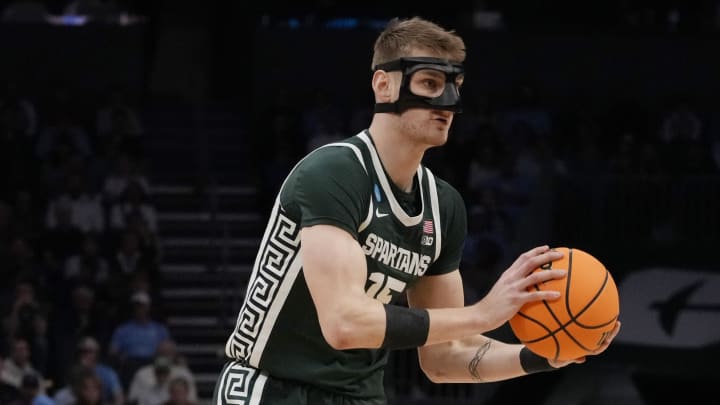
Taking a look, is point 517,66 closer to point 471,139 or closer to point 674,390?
point 471,139

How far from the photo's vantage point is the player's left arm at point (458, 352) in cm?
516

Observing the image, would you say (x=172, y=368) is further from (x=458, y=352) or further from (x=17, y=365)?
(x=458, y=352)

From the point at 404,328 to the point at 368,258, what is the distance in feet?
1.21

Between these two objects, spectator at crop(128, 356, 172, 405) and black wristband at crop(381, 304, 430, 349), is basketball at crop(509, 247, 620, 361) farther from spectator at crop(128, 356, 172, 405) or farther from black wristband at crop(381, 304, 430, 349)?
spectator at crop(128, 356, 172, 405)

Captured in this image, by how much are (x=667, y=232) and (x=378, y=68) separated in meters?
8.29

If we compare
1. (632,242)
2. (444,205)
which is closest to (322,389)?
(444,205)

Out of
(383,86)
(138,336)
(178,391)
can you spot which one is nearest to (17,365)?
(138,336)

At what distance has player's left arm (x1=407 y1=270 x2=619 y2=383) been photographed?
5.16 metres

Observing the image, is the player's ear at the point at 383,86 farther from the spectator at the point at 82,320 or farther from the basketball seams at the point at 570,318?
the spectator at the point at 82,320

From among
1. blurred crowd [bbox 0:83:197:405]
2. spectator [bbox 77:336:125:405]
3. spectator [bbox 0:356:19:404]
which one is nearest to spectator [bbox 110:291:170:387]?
blurred crowd [bbox 0:83:197:405]

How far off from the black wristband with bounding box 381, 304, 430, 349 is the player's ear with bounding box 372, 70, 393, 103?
76 cm

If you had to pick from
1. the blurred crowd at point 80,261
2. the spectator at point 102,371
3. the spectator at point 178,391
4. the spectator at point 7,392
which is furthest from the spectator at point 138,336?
the spectator at point 7,392

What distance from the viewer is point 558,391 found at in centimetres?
1272

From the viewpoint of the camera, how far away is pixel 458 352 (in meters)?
5.27
